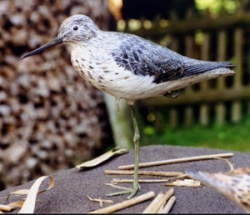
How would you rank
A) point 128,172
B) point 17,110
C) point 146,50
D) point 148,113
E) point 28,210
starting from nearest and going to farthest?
point 28,210 → point 146,50 → point 128,172 → point 17,110 → point 148,113

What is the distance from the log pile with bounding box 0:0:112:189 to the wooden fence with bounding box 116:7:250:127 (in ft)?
3.93

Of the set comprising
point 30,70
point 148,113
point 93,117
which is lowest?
point 148,113

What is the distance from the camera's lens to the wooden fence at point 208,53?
3836 mm

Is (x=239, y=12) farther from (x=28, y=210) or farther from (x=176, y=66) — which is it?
(x=28, y=210)

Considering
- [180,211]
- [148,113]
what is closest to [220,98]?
[148,113]

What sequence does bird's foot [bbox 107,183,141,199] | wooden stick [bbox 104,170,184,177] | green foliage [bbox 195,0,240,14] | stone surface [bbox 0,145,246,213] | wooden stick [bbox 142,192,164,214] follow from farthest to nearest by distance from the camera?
green foliage [bbox 195,0,240,14] → wooden stick [bbox 104,170,184,177] → bird's foot [bbox 107,183,141,199] → stone surface [bbox 0,145,246,213] → wooden stick [bbox 142,192,164,214]

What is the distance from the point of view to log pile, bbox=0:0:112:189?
238 centimetres

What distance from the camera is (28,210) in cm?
118

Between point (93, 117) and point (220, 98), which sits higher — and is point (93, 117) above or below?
above

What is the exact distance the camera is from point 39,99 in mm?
2488

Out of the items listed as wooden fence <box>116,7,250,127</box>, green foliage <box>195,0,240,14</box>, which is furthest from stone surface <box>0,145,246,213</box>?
green foliage <box>195,0,240,14</box>

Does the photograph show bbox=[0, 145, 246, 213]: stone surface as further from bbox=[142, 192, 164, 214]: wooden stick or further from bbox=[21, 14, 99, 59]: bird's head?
bbox=[21, 14, 99, 59]: bird's head

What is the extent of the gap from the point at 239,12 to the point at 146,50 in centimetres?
254

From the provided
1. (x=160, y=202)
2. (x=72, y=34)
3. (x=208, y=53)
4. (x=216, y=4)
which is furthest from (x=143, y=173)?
(x=216, y=4)
